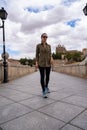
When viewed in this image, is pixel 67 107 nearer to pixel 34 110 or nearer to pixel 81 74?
pixel 34 110

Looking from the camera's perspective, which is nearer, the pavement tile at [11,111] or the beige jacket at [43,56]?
the pavement tile at [11,111]

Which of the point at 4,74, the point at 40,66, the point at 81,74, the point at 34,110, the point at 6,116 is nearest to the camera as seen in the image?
the point at 6,116

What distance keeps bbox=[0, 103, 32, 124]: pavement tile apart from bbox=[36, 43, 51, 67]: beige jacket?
4.55 ft

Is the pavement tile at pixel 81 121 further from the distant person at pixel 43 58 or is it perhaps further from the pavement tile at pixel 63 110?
the distant person at pixel 43 58

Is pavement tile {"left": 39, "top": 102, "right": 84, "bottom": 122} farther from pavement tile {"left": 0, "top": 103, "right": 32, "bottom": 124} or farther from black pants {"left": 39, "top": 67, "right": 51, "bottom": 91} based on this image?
black pants {"left": 39, "top": 67, "right": 51, "bottom": 91}

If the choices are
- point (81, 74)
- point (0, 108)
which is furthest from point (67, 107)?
point (81, 74)

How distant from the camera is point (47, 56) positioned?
464 centimetres

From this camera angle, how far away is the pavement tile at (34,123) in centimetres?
246

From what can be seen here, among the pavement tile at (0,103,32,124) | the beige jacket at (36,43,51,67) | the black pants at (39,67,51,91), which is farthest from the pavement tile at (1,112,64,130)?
the beige jacket at (36,43,51,67)

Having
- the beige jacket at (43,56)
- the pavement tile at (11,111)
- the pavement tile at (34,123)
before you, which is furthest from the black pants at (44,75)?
the pavement tile at (34,123)

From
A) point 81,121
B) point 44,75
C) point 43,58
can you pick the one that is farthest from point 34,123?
point 43,58

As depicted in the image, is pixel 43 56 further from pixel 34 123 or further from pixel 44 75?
pixel 34 123

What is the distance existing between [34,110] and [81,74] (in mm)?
9284

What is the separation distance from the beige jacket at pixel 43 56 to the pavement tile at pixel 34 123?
6.28 ft
